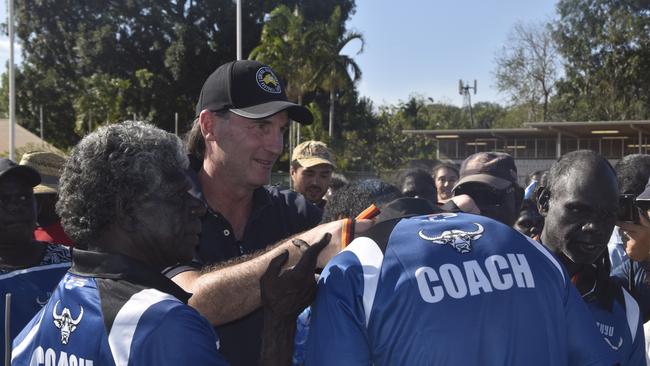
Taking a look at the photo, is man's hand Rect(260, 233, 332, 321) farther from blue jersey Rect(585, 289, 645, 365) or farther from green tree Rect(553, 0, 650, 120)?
green tree Rect(553, 0, 650, 120)

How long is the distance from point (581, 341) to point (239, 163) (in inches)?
56.0

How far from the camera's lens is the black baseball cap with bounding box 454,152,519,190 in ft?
16.0

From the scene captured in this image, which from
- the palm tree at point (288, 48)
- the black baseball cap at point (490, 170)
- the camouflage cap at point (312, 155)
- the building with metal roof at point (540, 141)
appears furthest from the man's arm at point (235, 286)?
the building with metal roof at point (540, 141)

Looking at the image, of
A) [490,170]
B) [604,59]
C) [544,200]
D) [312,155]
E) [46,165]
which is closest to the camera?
[544,200]

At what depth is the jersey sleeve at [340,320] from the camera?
6.32 ft

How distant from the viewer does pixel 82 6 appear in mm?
41250

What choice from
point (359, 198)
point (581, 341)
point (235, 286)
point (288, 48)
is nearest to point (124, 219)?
point (235, 286)

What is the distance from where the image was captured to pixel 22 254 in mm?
3506

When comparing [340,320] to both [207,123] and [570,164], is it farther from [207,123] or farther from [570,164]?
[570,164]

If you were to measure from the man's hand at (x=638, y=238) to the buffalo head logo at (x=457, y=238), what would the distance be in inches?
62.6

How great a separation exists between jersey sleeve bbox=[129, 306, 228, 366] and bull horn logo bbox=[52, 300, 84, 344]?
9.1 inches

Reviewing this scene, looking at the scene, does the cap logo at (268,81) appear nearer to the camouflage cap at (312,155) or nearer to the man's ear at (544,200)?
the man's ear at (544,200)

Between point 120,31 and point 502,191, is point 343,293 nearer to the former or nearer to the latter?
point 502,191

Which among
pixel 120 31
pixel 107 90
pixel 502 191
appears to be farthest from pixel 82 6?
pixel 502 191
